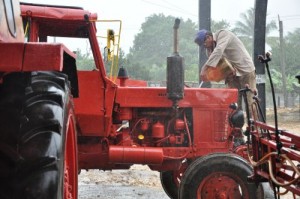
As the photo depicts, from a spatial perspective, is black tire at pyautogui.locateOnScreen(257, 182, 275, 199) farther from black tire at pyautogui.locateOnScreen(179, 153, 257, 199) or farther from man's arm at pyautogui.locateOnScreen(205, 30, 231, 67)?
man's arm at pyautogui.locateOnScreen(205, 30, 231, 67)

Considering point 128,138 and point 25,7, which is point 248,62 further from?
point 25,7

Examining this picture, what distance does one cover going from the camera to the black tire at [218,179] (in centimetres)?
554

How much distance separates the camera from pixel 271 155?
382 centimetres

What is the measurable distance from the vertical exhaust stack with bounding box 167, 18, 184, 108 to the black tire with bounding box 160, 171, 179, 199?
135 cm

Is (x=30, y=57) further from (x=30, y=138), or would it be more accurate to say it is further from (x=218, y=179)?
(x=218, y=179)

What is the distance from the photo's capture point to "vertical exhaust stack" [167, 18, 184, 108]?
5.74 meters

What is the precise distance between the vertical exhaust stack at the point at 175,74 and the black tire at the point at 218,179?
2.85 ft

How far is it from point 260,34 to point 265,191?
423 cm

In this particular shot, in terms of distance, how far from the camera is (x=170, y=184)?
6867 millimetres

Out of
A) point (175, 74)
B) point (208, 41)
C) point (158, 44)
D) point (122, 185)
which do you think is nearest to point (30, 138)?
point (175, 74)

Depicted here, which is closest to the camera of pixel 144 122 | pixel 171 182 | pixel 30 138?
pixel 30 138

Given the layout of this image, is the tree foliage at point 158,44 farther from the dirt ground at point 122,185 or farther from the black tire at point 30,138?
the black tire at point 30,138

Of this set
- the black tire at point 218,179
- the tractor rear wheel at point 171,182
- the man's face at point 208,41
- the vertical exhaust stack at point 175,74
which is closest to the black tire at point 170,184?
the tractor rear wheel at point 171,182

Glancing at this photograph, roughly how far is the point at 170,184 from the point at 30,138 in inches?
185
